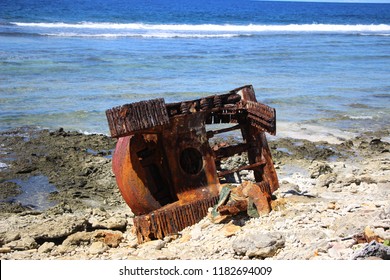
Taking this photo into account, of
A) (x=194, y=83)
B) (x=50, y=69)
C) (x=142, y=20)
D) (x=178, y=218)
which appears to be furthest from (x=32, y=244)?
(x=142, y=20)

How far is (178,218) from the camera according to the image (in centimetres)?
642

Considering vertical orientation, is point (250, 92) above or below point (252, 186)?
above

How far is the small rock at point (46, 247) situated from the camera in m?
6.19

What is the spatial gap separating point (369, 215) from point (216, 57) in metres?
20.0

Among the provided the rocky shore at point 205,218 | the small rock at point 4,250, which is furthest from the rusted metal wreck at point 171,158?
the small rock at point 4,250

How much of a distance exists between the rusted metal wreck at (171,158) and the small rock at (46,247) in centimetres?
97

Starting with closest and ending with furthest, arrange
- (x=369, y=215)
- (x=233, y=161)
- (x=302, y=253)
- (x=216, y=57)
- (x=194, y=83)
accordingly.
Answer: (x=302, y=253), (x=369, y=215), (x=233, y=161), (x=194, y=83), (x=216, y=57)

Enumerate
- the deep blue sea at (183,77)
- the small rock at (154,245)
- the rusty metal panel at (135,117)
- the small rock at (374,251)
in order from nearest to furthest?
the small rock at (374,251) → the small rock at (154,245) → the rusty metal panel at (135,117) → the deep blue sea at (183,77)

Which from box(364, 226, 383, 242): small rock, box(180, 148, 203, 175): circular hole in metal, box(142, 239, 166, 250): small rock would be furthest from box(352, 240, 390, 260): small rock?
box(180, 148, 203, 175): circular hole in metal

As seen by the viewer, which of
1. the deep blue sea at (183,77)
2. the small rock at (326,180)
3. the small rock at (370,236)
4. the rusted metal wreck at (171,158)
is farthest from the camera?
the deep blue sea at (183,77)

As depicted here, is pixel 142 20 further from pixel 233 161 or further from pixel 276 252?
pixel 276 252

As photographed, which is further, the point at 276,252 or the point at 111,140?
the point at 111,140

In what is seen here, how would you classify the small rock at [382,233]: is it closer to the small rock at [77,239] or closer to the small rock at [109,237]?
the small rock at [109,237]

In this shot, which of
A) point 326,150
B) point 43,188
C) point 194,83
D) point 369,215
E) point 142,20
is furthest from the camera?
point 142,20
